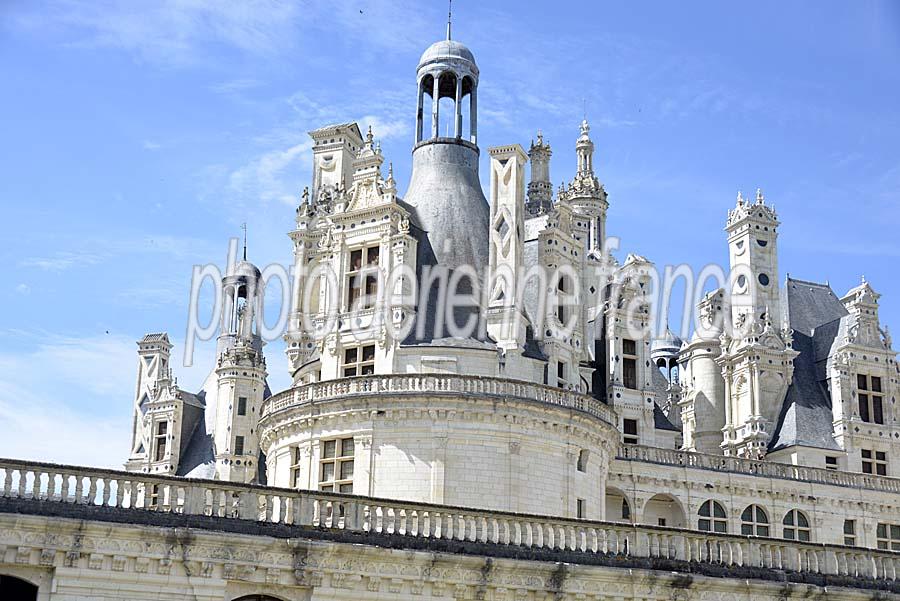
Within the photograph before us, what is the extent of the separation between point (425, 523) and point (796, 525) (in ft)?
87.2

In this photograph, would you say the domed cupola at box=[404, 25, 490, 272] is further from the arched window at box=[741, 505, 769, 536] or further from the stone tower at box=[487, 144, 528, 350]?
the arched window at box=[741, 505, 769, 536]

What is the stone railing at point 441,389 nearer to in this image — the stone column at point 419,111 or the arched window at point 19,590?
the stone column at point 419,111

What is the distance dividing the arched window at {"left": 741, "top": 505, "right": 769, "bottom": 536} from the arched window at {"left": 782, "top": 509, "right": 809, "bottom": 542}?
703mm

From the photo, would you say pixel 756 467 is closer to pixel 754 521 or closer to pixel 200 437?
pixel 754 521

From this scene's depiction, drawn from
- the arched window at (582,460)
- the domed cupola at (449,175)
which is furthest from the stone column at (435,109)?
the arched window at (582,460)

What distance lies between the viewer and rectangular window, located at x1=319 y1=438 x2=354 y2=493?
35.5m

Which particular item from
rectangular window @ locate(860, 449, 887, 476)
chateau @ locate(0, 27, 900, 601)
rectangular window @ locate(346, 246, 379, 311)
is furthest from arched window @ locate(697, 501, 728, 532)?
rectangular window @ locate(346, 246, 379, 311)

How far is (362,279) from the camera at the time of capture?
1521 inches

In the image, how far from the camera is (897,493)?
1794 inches

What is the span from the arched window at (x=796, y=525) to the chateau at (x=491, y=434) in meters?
0.11

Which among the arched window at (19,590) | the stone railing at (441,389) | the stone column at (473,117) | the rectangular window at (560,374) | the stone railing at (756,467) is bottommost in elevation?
the arched window at (19,590)

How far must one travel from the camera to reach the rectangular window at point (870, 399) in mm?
47344

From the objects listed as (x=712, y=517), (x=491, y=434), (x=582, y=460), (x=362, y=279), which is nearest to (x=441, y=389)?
(x=491, y=434)

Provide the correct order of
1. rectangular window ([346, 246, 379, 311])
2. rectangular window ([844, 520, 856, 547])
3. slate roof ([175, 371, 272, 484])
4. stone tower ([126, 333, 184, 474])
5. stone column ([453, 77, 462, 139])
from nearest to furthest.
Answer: rectangular window ([346, 246, 379, 311])
stone column ([453, 77, 462, 139])
rectangular window ([844, 520, 856, 547])
slate roof ([175, 371, 272, 484])
stone tower ([126, 333, 184, 474])
